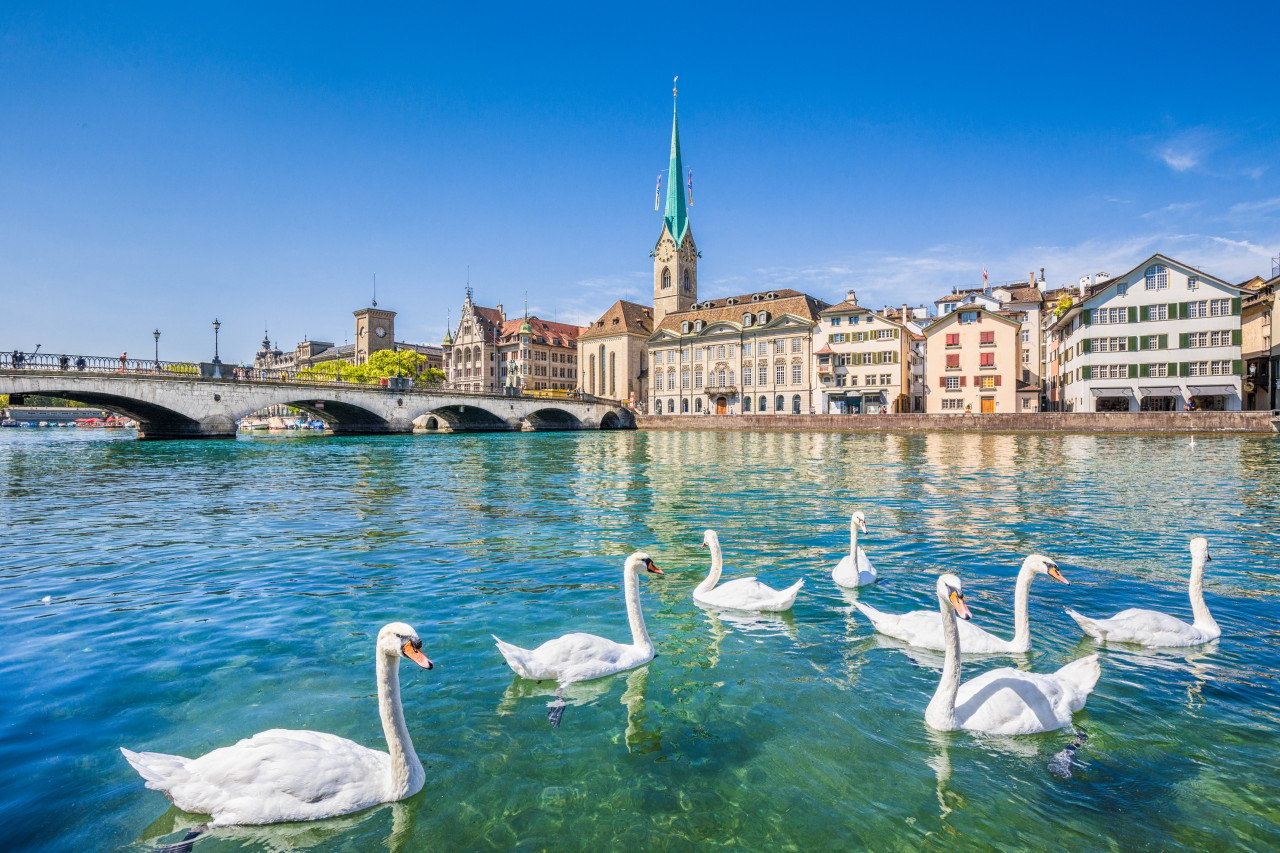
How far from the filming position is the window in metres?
54.2

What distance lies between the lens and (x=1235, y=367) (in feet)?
171

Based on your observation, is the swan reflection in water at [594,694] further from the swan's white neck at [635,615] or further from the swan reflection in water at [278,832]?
the swan reflection in water at [278,832]

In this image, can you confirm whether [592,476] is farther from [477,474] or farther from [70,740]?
[70,740]

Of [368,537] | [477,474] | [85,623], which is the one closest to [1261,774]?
[85,623]

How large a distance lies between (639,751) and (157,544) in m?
11.3

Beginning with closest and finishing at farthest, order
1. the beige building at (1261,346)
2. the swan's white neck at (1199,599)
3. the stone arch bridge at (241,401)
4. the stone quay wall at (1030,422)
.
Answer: the swan's white neck at (1199,599)
the stone arch bridge at (241,401)
the stone quay wall at (1030,422)
the beige building at (1261,346)

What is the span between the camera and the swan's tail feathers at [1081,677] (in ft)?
16.8

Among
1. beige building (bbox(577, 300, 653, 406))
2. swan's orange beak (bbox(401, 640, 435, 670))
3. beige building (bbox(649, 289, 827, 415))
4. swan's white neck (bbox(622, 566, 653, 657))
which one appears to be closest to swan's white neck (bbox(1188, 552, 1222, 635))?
swan's white neck (bbox(622, 566, 653, 657))

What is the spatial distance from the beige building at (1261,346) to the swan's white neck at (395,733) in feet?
226

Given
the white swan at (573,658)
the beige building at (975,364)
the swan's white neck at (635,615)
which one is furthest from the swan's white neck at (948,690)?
the beige building at (975,364)

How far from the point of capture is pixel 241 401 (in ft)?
160

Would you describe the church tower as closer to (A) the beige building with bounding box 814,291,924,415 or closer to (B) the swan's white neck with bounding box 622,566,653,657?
(A) the beige building with bounding box 814,291,924,415

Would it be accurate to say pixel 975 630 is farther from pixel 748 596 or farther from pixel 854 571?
pixel 748 596

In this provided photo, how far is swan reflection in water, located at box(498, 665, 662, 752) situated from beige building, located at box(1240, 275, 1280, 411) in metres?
66.6
